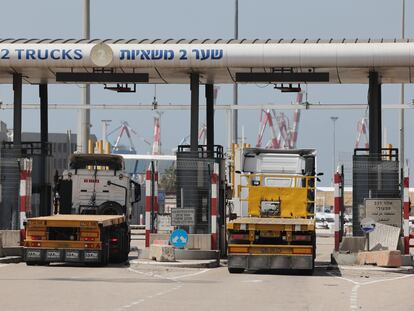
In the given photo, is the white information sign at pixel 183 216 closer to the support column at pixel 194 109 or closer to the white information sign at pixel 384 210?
the support column at pixel 194 109

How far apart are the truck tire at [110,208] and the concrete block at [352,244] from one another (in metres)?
7.55

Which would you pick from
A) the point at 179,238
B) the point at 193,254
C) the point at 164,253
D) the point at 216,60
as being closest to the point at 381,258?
the point at 193,254

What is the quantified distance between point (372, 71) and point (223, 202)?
582 centimetres

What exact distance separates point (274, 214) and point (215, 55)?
5017 mm

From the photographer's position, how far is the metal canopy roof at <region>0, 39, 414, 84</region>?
3578 centimetres

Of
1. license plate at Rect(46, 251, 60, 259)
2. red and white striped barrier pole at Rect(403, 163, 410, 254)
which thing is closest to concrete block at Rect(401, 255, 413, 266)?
red and white striped barrier pole at Rect(403, 163, 410, 254)

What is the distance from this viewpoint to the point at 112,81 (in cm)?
3784

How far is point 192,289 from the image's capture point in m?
24.8

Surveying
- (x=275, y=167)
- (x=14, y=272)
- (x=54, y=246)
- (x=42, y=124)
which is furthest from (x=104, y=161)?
(x=14, y=272)

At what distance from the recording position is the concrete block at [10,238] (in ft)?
118

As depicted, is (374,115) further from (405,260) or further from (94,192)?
(94,192)

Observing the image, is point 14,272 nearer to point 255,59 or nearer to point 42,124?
point 255,59

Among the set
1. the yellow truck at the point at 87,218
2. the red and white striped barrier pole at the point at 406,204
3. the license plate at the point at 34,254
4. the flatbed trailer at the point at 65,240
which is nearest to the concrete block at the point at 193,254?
the yellow truck at the point at 87,218

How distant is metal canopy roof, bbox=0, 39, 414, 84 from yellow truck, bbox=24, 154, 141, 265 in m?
4.10
